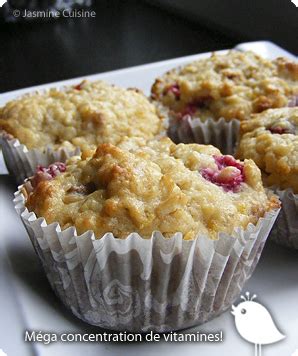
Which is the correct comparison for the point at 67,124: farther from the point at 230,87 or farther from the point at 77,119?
the point at 230,87

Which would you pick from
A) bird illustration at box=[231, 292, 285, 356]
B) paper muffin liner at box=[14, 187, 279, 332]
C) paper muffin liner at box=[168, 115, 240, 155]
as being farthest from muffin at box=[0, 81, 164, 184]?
bird illustration at box=[231, 292, 285, 356]

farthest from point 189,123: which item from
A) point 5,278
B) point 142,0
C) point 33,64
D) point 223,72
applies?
point 142,0

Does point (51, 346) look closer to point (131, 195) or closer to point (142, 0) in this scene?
point (131, 195)

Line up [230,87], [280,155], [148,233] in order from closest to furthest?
[148,233], [280,155], [230,87]

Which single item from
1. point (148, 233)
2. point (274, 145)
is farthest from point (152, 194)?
point (274, 145)

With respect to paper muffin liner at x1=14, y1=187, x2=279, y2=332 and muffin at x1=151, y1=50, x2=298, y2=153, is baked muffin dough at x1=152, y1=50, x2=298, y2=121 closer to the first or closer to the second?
muffin at x1=151, y1=50, x2=298, y2=153

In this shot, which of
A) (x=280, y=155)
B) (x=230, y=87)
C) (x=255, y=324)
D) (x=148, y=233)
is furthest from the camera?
(x=230, y=87)

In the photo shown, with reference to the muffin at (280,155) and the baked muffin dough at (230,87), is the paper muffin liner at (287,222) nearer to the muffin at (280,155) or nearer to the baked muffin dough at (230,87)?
the muffin at (280,155)
